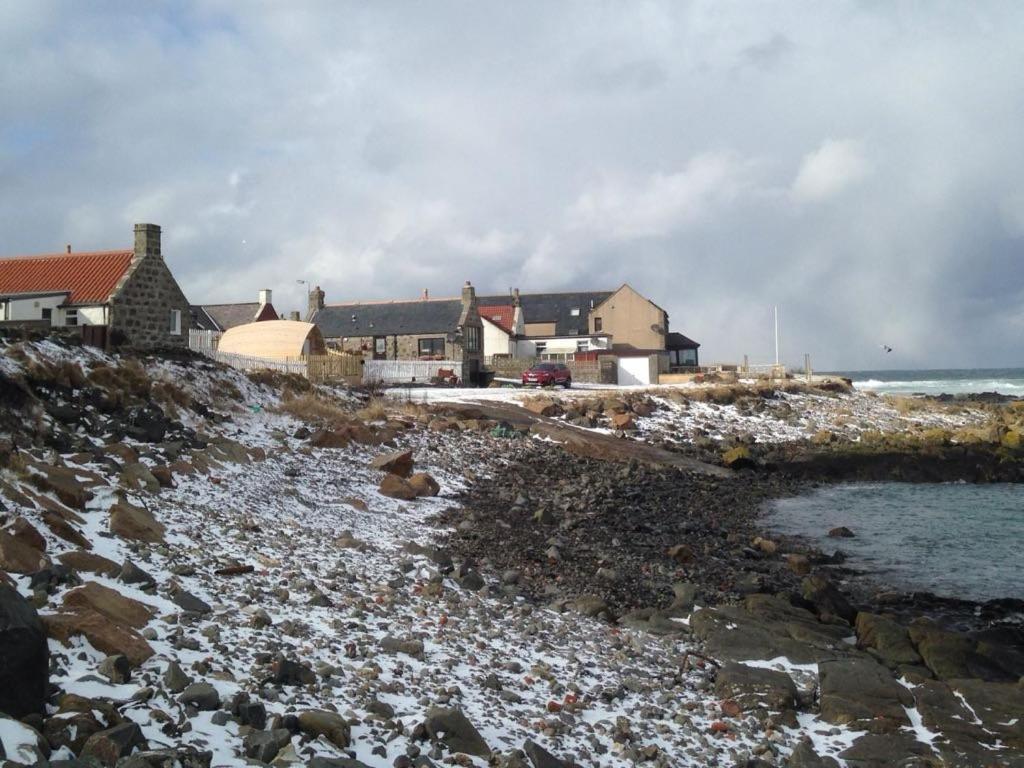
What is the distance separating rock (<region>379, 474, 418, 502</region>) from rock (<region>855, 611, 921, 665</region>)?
8813mm

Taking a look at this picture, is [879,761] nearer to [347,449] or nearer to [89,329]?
[347,449]

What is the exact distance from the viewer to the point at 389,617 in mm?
10125

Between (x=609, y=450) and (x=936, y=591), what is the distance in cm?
1429

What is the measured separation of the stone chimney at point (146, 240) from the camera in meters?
32.9

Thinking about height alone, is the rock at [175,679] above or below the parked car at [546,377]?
below

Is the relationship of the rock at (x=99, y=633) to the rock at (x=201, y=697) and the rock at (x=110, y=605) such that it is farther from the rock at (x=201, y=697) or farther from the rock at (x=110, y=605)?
the rock at (x=201, y=697)

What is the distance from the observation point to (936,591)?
15328 millimetres

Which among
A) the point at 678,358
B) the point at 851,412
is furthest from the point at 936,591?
the point at 678,358

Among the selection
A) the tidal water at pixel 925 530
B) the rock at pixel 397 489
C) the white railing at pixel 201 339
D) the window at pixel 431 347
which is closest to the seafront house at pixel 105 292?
the white railing at pixel 201 339

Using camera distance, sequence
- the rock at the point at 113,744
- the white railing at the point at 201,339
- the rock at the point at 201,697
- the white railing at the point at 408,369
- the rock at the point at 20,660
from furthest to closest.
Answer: the white railing at the point at 408,369 < the white railing at the point at 201,339 < the rock at the point at 201,697 < the rock at the point at 20,660 < the rock at the point at 113,744

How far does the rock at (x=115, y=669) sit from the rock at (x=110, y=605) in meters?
0.79

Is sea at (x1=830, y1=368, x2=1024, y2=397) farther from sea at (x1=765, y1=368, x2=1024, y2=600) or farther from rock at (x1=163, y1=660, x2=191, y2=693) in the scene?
rock at (x1=163, y1=660, x2=191, y2=693)

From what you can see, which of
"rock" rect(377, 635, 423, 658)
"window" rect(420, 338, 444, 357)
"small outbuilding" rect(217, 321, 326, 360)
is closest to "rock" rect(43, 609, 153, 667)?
"rock" rect(377, 635, 423, 658)

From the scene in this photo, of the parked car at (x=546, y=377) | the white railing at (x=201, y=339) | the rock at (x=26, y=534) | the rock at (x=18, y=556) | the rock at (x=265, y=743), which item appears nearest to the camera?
the rock at (x=265, y=743)
